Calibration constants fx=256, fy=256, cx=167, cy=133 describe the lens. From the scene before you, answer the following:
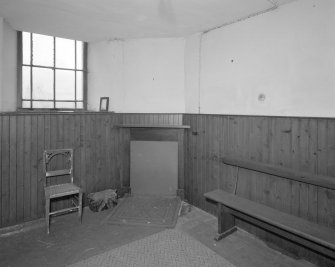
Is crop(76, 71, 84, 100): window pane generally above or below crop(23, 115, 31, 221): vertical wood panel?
above

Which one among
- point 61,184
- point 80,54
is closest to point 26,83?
point 80,54

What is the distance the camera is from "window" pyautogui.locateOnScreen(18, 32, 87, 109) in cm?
387

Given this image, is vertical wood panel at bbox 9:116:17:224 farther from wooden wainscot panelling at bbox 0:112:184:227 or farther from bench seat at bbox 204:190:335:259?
bench seat at bbox 204:190:335:259

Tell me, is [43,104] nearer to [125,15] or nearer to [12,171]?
[12,171]

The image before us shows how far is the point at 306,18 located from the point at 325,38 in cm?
32

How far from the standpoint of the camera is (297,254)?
269 cm

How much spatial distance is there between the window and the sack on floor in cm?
154

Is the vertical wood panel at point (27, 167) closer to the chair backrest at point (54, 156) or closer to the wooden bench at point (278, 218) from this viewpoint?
the chair backrest at point (54, 156)

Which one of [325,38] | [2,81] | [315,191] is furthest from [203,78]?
[2,81]

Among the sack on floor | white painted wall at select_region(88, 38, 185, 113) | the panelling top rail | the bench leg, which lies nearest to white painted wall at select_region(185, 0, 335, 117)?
white painted wall at select_region(88, 38, 185, 113)

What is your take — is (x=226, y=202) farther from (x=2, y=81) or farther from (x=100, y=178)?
(x=2, y=81)

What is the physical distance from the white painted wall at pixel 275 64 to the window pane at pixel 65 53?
2.07 metres

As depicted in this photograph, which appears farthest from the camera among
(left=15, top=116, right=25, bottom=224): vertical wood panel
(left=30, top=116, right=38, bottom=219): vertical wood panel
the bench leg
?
(left=30, top=116, right=38, bottom=219): vertical wood panel

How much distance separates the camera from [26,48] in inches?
152
